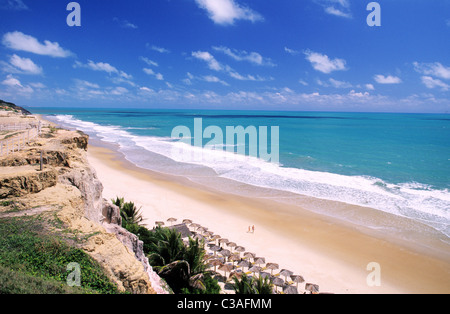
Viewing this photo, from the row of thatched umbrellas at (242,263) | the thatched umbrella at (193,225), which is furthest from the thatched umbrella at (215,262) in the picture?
the thatched umbrella at (193,225)

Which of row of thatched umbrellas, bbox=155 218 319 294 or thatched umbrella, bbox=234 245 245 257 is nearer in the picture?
row of thatched umbrellas, bbox=155 218 319 294

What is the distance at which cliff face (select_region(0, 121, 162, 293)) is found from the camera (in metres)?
6.20

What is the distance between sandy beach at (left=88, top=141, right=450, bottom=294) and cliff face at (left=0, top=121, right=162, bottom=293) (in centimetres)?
756

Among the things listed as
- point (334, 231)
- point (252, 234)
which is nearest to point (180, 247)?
point (252, 234)

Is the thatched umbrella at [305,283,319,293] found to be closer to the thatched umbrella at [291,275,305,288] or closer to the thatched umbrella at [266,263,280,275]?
the thatched umbrella at [291,275,305,288]

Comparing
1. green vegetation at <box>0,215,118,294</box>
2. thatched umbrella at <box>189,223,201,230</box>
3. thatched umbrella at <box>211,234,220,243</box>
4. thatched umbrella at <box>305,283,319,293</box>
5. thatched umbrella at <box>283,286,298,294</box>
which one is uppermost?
green vegetation at <box>0,215,118,294</box>

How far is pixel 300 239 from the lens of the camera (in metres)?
17.3

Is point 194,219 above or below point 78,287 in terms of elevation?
below

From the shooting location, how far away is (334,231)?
18375mm

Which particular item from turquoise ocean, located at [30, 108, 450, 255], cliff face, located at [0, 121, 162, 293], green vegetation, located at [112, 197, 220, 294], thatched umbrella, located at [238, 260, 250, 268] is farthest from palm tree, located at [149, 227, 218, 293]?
turquoise ocean, located at [30, 108, 450, 255]

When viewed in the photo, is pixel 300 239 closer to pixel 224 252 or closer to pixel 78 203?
pixel 224 252

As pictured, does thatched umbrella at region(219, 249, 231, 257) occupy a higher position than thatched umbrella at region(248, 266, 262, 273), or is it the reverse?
thatched umbrella at region(219, 249, 231, 257)
